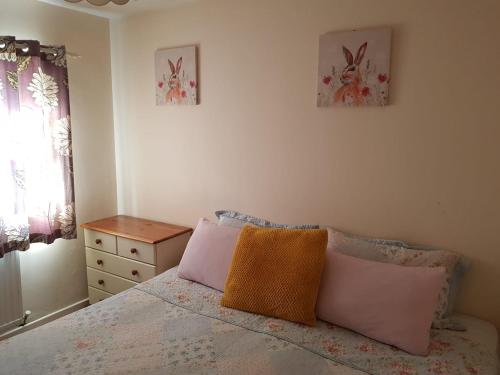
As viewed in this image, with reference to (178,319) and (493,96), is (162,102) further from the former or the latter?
(493,96)

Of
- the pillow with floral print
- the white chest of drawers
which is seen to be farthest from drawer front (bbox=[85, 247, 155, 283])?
the pillow with floral print

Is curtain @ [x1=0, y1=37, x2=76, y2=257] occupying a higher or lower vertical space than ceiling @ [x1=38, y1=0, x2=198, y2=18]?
lower

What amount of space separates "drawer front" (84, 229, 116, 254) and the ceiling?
1.60m

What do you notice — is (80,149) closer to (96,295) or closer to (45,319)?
(96,295)

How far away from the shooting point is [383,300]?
1627 millimetres

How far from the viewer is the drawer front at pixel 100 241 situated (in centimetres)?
265

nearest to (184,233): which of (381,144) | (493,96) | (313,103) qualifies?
(313,103)

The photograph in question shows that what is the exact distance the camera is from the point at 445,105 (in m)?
1.80

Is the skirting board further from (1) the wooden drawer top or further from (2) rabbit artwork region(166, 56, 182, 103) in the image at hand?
(2) rabbit artwork region(166, 56, 182, 103)

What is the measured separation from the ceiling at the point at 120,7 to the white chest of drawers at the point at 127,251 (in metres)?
1.58

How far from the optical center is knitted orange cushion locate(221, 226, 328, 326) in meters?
1.75

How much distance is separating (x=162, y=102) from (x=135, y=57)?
0.46 meters

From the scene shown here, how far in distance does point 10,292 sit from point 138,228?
35.6 inches

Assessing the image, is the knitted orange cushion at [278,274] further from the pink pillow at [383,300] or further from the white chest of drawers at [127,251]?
the white chest of drawers at [127,251]
